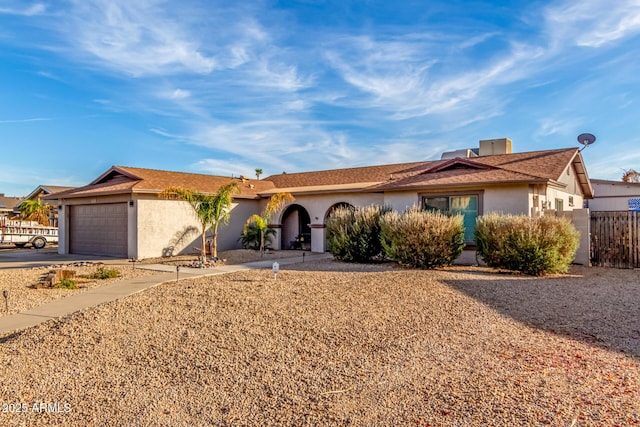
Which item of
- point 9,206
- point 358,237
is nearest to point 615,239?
point 358,237

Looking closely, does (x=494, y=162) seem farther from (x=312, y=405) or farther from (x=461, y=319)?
(x=312, y=405)

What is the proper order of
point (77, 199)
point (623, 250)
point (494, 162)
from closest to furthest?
1. point (623, 250)
2. point (494, 162)
3. point (77, 199)

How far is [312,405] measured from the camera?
383cm

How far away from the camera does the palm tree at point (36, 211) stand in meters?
36.0

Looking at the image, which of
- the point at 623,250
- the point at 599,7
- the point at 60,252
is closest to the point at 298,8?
the point at 599,7

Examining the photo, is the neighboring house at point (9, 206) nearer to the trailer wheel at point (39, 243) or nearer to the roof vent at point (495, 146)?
the trailer wheel at point (39, 243)

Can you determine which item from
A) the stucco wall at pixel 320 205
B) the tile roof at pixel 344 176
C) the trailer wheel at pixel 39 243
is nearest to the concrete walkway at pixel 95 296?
the stucco wall at pixel 320 205

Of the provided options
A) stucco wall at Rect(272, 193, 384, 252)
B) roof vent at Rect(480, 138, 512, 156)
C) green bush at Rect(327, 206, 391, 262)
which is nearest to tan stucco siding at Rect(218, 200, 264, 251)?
stucco wall at Rect(272, 193, 384, 252)

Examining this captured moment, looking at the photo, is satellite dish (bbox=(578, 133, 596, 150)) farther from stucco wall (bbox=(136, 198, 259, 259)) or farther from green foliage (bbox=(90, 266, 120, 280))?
green foliage (bbox=(90, 266, 120, 280))

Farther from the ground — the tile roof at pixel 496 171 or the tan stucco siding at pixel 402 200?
the tile roof at pixel 496 171

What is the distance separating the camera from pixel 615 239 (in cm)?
1343

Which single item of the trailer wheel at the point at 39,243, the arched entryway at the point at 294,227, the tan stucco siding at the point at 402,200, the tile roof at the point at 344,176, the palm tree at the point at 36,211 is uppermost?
the tile roof at the point at 344,176

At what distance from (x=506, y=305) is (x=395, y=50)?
1010 cm

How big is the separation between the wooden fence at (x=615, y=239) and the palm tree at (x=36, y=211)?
38.8 meters
